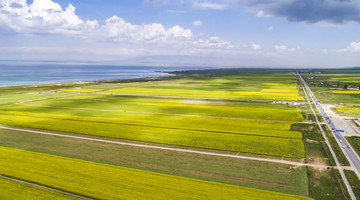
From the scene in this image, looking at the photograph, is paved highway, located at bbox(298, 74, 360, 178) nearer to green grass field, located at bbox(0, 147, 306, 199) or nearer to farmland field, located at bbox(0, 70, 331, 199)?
farmland field, located at bbox(0, 70, 331, 199)

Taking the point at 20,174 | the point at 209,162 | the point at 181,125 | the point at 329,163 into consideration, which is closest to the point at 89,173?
the point at 20,174

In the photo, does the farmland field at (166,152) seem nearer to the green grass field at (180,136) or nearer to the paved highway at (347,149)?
the green grass field at (180,136)

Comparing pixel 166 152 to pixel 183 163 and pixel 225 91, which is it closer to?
pixel 183 163

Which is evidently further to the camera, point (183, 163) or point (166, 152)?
point (166, 152)

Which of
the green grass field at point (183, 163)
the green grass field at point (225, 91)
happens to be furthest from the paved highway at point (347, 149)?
the green grass field at point (225, 91)

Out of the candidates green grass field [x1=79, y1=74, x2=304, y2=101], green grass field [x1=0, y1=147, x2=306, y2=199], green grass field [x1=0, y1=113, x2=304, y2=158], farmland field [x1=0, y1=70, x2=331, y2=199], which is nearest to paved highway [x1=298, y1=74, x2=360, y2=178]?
farmland field [x1=0, y1=70, x2=331, y2=199]

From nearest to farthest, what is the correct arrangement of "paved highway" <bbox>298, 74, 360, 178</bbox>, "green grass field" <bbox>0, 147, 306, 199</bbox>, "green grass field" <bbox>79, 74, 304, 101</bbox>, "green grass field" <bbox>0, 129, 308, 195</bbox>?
"green grass field" <bbox>0, 147, 306, 199</bbox> < "green grass field" <bbox>0, 129, 308, 195</bbox> < "paved highway" <bbox>298, 74, 360, 178</bbox> < "green grass field" <bbox>79, 74, 304, 101</bbox>

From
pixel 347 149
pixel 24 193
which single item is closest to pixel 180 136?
pixel 24 193

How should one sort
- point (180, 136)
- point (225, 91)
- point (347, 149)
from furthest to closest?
point (225, 91), point (180, 136), point (347, 149)
